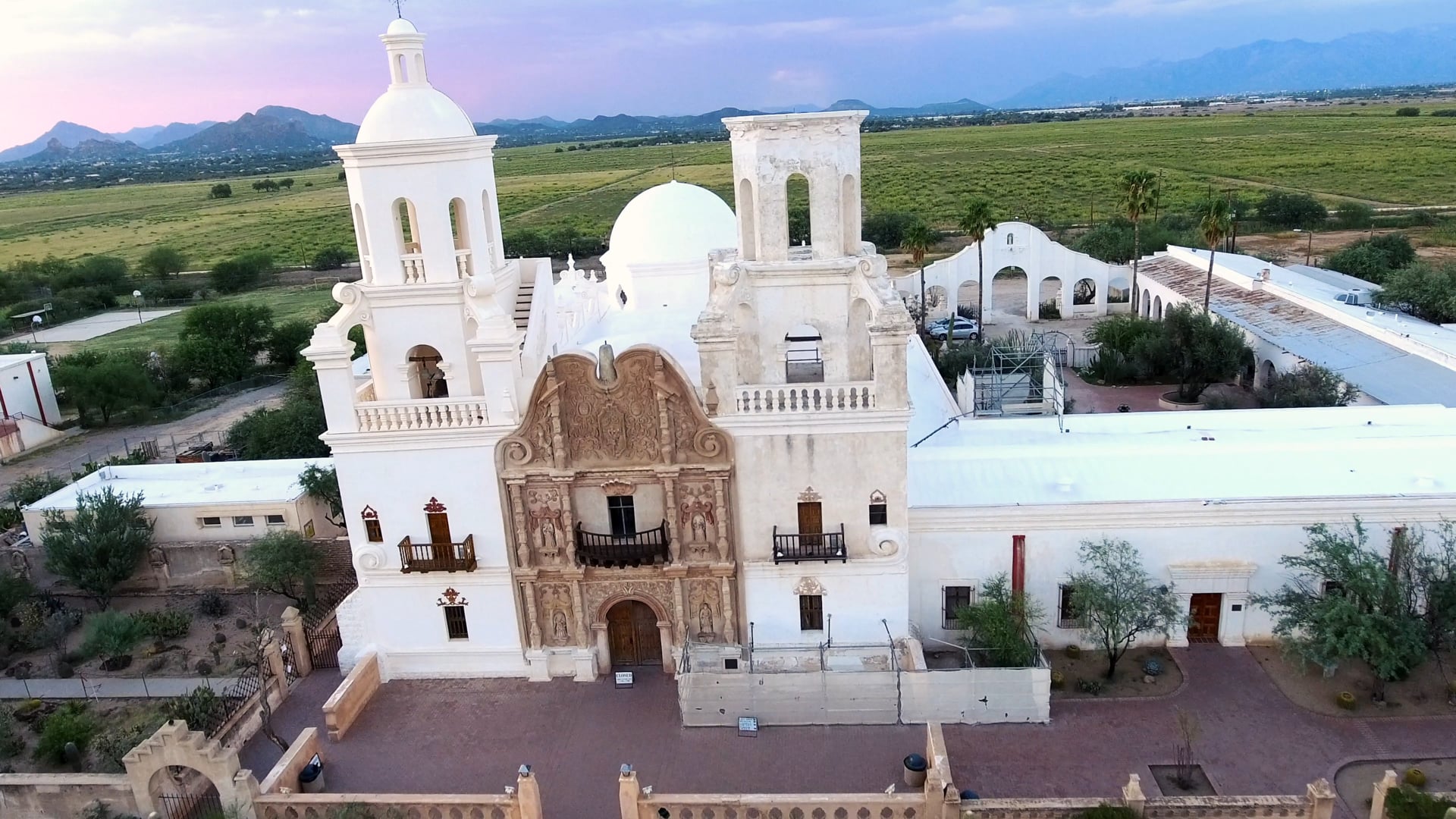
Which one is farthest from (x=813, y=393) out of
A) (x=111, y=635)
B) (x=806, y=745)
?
(x=111, y=635)

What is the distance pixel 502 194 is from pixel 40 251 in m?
63.3

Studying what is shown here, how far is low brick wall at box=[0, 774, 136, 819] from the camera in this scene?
54.9 ft

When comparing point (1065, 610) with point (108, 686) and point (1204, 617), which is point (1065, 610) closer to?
point (1204, 617)

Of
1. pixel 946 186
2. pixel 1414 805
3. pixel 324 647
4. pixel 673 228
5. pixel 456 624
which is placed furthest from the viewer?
pixel 946 186

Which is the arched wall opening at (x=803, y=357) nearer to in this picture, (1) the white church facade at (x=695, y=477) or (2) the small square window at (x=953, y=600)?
(1) the white church facade at (x=695, y=477)

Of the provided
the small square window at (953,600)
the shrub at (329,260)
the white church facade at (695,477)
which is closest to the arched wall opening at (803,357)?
the white church facade at (695,477)

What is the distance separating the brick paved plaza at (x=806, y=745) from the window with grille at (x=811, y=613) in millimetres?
2198

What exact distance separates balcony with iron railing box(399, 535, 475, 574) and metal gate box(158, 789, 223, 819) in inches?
214

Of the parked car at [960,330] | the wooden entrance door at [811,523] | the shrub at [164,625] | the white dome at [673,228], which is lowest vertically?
the shrub at [164,625]

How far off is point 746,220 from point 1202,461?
40.7 feet

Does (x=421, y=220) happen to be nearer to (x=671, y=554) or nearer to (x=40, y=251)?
(x=671, y=554)

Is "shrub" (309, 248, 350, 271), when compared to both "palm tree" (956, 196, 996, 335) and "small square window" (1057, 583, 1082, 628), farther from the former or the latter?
"small square window" (1057, 583, 1082, 628)

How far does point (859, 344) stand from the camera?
2066cm

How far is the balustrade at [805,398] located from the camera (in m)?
19.0
